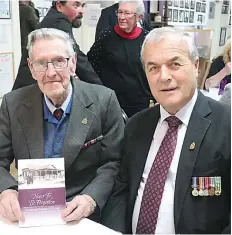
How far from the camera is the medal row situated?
43.2 inches

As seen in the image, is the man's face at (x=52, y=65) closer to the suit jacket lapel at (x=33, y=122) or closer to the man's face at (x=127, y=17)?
the suit jacket lapel at (x=33, y=122)

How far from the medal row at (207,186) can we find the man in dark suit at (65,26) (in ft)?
4.16

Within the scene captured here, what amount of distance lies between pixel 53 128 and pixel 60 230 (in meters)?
0.47

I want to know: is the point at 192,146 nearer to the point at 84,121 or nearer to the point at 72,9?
the point at 84,121

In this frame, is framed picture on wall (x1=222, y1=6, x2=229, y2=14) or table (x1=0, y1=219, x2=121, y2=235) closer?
table (x1=0, y1=219, x2=121, y2=235)

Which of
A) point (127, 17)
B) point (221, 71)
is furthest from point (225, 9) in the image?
point (127, 17)

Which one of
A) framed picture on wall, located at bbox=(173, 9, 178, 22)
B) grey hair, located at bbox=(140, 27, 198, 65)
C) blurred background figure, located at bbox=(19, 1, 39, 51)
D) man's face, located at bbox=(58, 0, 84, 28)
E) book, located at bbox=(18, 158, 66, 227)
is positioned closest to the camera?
book, located at bbox=(18, 158, 66, 227)

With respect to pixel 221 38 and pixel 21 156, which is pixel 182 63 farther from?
pixel 221 38

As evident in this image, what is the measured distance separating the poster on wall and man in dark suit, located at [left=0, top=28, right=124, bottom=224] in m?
1.75

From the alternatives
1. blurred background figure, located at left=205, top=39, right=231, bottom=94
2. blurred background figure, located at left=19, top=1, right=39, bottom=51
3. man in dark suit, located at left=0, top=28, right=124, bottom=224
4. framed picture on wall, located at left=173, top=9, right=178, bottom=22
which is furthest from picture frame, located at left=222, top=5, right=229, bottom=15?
man in dark suit, located at left=0, top=28, right=124, bottom=224

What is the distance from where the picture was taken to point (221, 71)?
2.91m

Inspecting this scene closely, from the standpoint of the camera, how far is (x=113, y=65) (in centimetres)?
270

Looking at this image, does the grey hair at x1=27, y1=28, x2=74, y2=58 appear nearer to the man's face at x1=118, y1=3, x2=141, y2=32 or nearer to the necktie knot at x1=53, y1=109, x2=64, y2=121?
the necktie knot at x1=53, y1=109, x2=64, y2=121

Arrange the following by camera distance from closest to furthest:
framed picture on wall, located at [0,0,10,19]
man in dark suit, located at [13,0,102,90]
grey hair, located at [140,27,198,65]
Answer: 1. grey hair, located at [140,27,198,65]
2. man in dark suit, located at [13,0,102,90]
3. framed picture on wall, located at [0,0,10,19]
